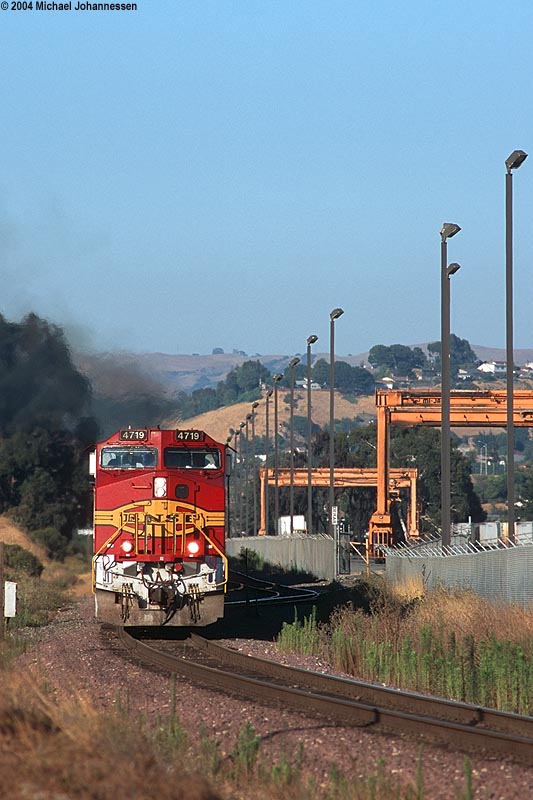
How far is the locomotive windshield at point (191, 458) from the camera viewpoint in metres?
26.3

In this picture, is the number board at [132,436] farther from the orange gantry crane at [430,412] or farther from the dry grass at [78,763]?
the orange gantry crane at [430,412]

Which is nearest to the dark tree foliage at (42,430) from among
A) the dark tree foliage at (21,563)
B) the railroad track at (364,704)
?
the dark tree foliage at (21,563)

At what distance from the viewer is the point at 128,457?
26.3 metres

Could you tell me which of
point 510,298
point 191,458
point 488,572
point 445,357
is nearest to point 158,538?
point 191,458

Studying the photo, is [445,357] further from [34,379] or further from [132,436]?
[34,379]

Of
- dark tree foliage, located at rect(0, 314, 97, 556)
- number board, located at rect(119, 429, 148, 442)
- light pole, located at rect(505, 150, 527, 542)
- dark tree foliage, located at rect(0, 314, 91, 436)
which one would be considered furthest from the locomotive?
dark tree foliage, located at rect(0, 314, 91, 436)

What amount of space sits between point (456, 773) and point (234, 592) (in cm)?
3158

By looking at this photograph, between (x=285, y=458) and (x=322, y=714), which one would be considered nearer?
(x=322, y=714)

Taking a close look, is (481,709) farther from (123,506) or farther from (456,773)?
(123,506)

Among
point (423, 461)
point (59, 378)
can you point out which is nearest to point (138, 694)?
point (59, 378)

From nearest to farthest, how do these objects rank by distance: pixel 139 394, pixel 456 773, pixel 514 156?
pixel 456 773 < pixel 514 156 < pixel 139 394

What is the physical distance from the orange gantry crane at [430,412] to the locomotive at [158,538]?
1697 inches

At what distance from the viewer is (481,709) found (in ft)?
52.1

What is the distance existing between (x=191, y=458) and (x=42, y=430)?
172 ft
